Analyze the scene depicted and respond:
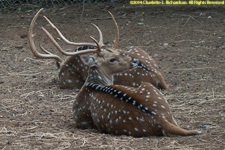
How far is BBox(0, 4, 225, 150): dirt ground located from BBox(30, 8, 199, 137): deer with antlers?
0.12 metres

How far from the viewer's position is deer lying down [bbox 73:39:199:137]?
→ 433 centimetres

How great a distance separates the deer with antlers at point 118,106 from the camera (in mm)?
4336

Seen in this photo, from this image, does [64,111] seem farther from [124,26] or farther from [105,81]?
[124,26]

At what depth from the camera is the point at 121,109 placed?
4.50 m

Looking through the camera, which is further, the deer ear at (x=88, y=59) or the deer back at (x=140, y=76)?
the deer back at (x=140, y=76)

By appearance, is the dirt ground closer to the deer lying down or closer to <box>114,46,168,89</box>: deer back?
the deer lying down

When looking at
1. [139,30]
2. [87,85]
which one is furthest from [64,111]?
[139,30]

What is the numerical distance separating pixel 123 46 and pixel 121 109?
518 cm

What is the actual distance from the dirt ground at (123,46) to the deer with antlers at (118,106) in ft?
0.39

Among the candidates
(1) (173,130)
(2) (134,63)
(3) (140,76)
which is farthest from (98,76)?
(1) (173,130)

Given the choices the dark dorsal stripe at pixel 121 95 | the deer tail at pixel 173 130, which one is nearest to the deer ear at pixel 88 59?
the dark dorsal stripe at pixel 121 95

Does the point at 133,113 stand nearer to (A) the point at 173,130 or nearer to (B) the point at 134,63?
(A) the point at 173,130

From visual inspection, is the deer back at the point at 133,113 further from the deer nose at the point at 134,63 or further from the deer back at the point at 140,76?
the deer back at the point at 140,76

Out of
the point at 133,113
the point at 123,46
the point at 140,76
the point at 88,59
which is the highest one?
the point at 88,59
